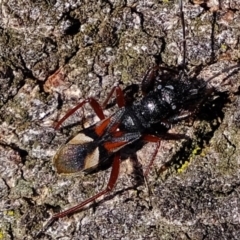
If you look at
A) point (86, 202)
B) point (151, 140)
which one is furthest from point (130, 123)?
point (86, 202)

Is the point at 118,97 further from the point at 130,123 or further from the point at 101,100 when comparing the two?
the point at 130,123

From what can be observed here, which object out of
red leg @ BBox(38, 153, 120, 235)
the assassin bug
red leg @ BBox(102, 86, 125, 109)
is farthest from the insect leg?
red leg @ BBox(102, 86, 125, 109)

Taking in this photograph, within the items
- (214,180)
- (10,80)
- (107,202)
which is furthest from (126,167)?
(10,80)

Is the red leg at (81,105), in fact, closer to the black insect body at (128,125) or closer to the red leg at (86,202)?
the black insect body at (128,125)

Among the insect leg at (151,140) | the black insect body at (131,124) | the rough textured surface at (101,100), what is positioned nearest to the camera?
the rough textured surface at (101,100)

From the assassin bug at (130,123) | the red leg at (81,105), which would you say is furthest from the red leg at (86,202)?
the red leg at (81,105)

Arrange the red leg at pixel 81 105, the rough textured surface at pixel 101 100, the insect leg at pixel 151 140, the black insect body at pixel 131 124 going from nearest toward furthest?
1. the rough textured surface at pixel 101 100
2. the insect leg at pixel 151 140
3. the red leg at pixel 81 105
4. the black insect body at pixel 131 124

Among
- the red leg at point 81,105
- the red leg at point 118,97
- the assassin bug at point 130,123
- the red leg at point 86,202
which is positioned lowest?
the red leg at point 86,202
